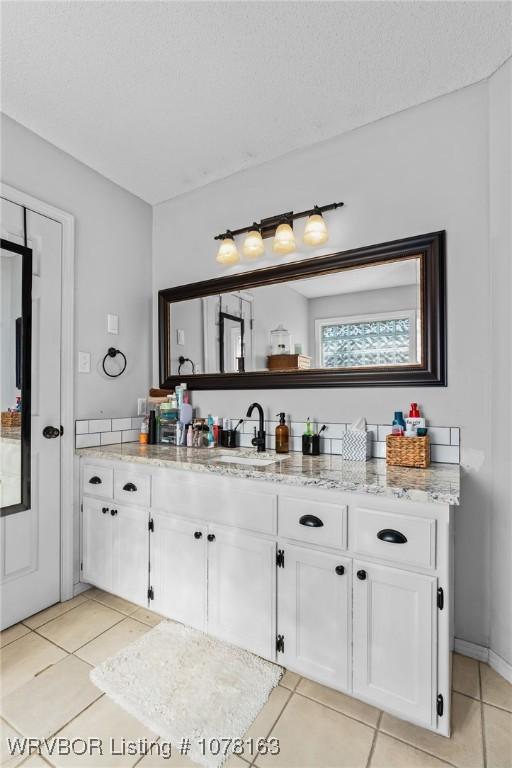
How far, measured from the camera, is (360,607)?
1.40 meters

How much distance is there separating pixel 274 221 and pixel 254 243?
173mm

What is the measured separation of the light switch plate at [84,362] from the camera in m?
2.32

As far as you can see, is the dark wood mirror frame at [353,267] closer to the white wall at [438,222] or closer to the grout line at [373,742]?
the white wall at [438,222]

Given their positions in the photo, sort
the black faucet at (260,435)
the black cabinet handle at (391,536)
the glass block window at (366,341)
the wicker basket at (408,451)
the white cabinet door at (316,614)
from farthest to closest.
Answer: the black faucet at (260,435) < the glass block window at (366,341) < the wicker basket at (408,451) < the white cabinet door at (316,614) < the black cabinet handle at (391,536)

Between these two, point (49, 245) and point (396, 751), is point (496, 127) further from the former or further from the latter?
point (396, 751)

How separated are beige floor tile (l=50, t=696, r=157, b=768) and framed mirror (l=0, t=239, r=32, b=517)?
1.02m

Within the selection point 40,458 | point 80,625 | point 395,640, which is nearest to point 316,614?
point 395,640

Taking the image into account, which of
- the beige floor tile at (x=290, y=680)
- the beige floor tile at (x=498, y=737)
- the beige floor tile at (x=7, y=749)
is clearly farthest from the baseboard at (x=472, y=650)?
the beige floor tile at (x=7, y=749)

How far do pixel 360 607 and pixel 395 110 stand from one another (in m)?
2.27

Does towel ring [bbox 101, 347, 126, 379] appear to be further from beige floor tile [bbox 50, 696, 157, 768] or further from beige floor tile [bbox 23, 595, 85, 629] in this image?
beige floor tile [bbox 50, 696, 157, 768]

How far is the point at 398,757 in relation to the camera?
124 cm

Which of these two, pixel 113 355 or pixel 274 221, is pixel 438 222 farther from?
pixel 113 355

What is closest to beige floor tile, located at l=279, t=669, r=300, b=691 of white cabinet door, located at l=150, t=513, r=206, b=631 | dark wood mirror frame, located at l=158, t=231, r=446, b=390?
white cabinet door, located at l=150, t=513, r=206, b=631

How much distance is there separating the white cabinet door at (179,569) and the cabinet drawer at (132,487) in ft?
0.39
